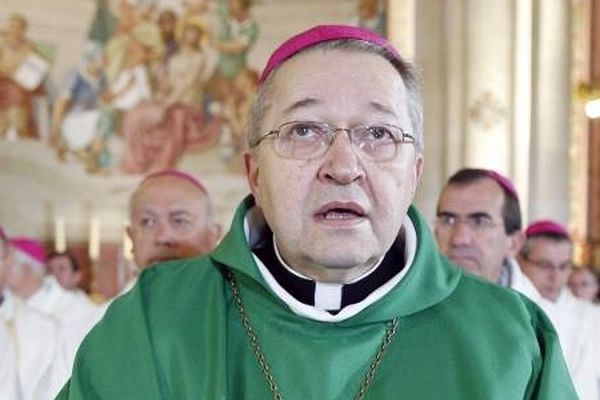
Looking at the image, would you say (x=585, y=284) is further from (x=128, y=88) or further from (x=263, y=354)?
(x=263, y=354)

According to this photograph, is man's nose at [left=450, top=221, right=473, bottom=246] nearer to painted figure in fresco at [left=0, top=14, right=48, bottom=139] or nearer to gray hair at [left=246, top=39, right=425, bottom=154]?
gray hair at [left=246, top=39, right=425, bottom=154]

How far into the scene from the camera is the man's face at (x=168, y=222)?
4.83m

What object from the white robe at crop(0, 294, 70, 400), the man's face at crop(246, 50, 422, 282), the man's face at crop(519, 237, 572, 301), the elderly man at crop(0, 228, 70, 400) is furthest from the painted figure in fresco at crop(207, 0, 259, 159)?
the man's face at crop(246, 50, 422, 282)

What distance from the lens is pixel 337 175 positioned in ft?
7.06

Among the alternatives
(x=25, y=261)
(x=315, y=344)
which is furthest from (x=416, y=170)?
(x=25, y=261)

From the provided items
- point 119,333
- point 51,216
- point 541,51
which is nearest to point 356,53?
point 119,333

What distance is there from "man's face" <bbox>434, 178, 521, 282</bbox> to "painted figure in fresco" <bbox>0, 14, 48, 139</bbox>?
29.4ft

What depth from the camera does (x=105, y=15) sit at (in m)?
13.5

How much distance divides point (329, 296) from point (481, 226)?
8.26 ft

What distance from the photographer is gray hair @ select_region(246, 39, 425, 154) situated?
7.63ft

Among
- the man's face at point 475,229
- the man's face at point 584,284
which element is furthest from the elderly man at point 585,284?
the man's face at point 475,229

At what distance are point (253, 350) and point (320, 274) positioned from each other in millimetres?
209

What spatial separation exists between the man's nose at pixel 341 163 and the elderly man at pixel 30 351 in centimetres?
315

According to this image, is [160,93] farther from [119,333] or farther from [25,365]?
[119,333]
